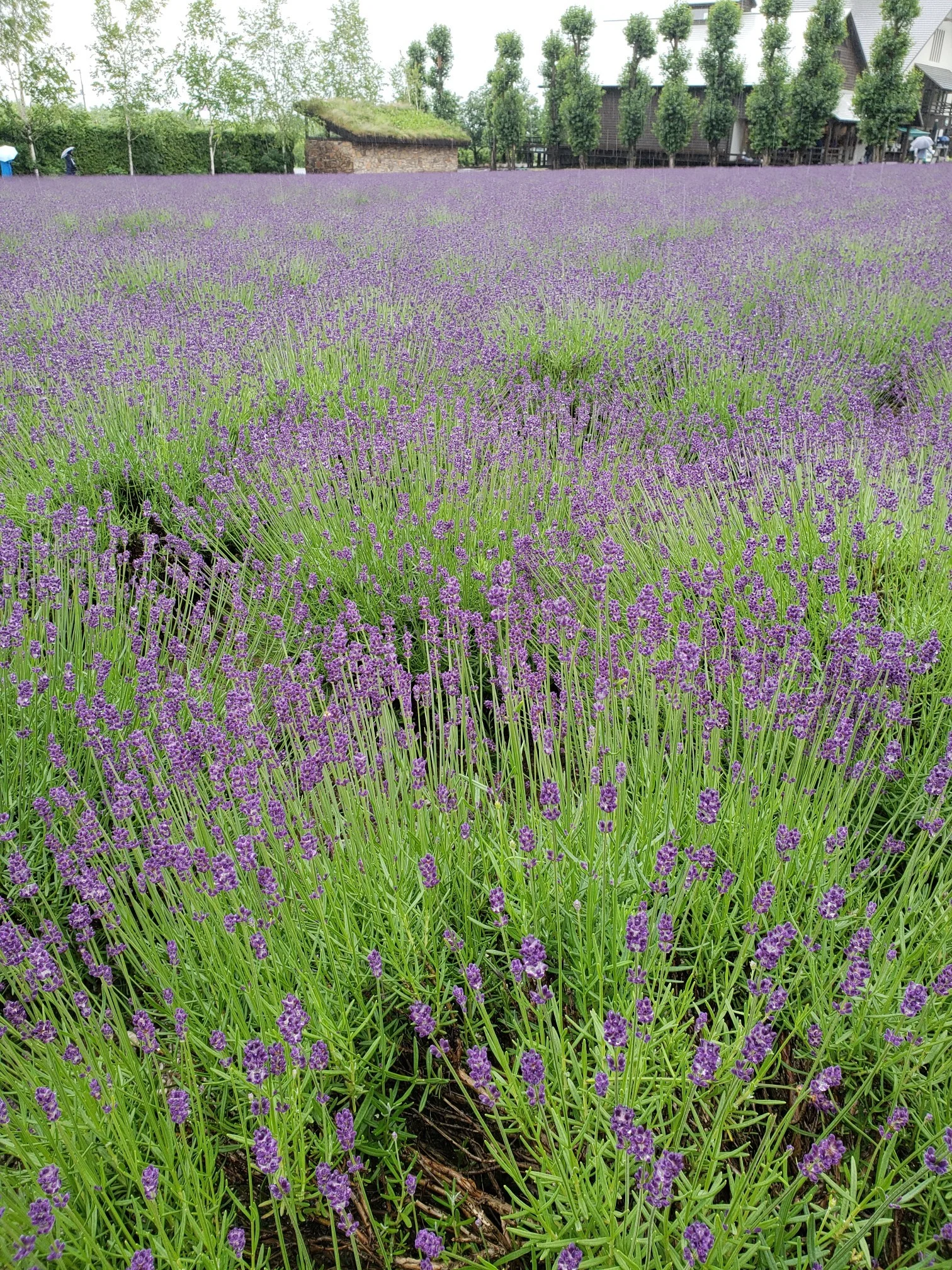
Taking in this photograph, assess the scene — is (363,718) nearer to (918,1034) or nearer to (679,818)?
(679,818)

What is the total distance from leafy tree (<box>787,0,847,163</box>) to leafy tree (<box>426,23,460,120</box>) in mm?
38025

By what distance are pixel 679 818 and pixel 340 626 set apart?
0.93m

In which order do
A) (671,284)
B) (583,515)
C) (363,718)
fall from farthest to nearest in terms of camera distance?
1. (671,284)
2. (583,515)
3. (363,718)

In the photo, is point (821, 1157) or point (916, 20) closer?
point (821, 1157)

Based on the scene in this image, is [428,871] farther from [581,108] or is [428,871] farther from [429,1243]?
[581,108]

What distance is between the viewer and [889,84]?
→ 2811 centimetres

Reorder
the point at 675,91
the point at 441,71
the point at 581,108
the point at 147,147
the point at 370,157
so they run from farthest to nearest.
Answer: the point at 441,71
the point at 581,108
the point at 675,91
the point at 370,157
the point at 147,147

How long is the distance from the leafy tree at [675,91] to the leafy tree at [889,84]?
6.59m

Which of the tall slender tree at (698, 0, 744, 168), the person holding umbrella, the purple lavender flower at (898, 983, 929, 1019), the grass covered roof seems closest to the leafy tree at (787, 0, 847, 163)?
the tall slender tree at (698, 0, 744, 168)

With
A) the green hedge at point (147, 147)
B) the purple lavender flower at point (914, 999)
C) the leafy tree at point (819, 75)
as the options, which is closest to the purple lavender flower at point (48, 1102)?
the purple lavender flower at point (914, 999)

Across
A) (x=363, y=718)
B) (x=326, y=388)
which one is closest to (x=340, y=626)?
(x=363, y=718)

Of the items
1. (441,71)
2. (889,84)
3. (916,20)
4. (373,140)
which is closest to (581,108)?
(373,140)

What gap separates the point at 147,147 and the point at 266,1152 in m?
33.2

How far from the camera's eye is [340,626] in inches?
78.7
